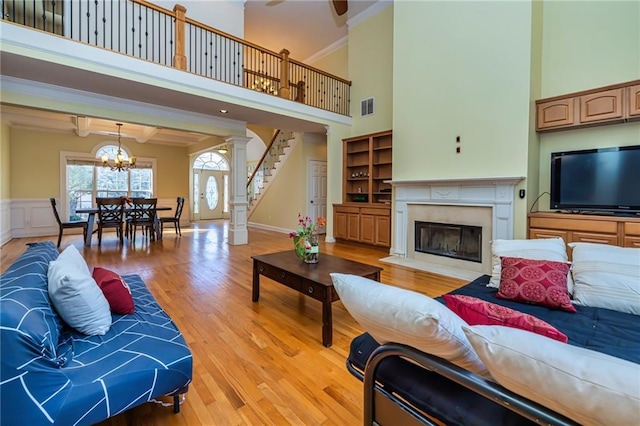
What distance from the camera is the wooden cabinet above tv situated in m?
3.31

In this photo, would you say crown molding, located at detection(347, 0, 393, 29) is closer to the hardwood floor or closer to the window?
the hardwood floor

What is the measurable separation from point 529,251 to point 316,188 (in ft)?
20.3

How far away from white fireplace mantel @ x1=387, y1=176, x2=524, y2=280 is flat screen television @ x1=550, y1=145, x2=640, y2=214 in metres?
0.50

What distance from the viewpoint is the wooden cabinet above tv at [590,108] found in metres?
3.31

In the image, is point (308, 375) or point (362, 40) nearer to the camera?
point (308, 375)

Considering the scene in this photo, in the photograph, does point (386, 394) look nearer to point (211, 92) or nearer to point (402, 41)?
point (211, 92)

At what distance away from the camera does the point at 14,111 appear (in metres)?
6.05

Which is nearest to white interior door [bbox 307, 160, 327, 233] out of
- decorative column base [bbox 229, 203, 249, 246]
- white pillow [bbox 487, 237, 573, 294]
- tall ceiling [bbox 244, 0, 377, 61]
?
decorative column base [bbox 229, 203, 249, 246]

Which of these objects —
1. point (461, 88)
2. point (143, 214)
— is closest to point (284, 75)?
point (461, 88)

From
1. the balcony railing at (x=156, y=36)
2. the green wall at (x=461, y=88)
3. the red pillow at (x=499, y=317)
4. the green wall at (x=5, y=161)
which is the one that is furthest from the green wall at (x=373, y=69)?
the green wall at (x=5, y=161)

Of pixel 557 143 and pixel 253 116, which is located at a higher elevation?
pixel 253 116

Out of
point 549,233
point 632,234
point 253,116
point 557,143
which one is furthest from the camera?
point 253,116

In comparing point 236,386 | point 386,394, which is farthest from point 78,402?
point 386,394

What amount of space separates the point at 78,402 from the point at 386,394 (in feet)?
3.94
